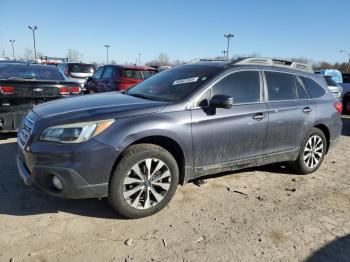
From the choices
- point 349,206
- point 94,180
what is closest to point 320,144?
point 349,206

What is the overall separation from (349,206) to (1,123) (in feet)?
18.7

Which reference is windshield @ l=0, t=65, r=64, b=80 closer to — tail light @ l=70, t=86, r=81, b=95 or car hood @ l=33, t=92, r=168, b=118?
tail light @ l=70, t=86, r=81, b=95

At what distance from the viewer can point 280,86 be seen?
5281 mm

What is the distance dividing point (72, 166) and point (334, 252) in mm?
2636

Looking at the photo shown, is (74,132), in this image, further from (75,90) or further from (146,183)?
(75,90)

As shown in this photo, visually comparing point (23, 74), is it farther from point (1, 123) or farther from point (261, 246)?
point (261, 246)

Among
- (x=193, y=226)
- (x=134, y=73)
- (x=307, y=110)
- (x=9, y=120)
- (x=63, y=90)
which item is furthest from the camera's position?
(x=134, y=73)

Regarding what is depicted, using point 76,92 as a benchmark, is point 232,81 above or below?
above

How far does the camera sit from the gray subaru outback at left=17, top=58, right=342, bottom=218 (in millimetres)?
3615

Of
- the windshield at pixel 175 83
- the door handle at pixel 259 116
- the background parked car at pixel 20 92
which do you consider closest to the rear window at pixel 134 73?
the background parked car at pixel 20 92

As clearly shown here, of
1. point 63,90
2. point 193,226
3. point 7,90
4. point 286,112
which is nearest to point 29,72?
point 63,90

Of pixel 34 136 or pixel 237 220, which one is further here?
pixel 237 220

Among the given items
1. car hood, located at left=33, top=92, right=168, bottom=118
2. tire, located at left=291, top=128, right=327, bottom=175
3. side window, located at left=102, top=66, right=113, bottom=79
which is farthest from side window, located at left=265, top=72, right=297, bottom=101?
side window, located at left=102, top=66, right=113, bottom=79

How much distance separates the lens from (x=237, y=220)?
4031 mm
